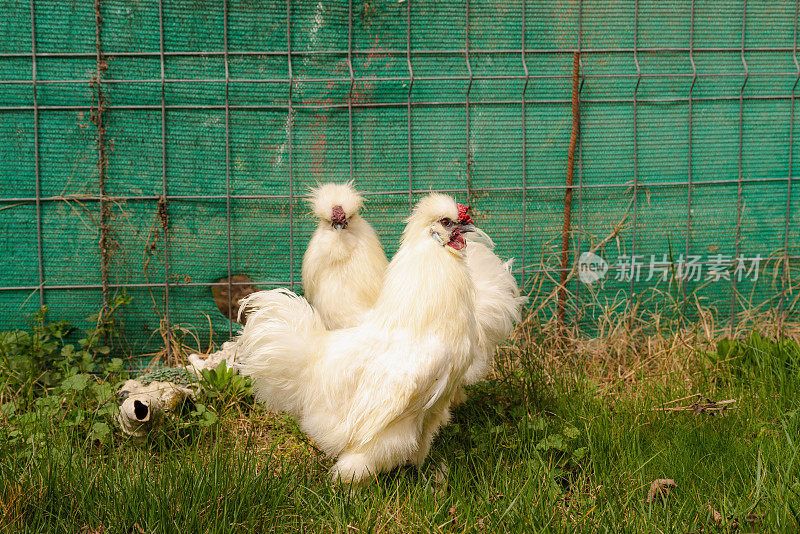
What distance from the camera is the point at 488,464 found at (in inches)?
119

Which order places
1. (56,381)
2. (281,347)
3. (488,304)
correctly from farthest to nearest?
(56,381) → (488,304) → (281,347)

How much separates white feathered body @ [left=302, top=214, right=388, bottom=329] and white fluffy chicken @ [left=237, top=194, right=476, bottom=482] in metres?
0.48

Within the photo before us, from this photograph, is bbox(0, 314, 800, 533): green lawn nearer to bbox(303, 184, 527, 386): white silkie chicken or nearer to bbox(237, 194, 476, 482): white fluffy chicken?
bbox(237, 194, 476, 482): white fluffy chicken

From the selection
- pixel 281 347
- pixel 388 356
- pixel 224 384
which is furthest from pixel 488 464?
pixel 224 384

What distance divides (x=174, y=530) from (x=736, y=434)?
9.14 ft

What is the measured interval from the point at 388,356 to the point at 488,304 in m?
0.86

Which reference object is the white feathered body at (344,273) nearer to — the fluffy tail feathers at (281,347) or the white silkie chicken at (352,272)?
the white silkie chicken at (352,272)

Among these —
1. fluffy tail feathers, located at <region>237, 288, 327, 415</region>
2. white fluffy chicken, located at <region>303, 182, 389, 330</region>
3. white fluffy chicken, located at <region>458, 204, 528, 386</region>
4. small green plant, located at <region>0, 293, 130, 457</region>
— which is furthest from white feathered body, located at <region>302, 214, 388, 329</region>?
small green plant, located at <region>0, 293, 130, 457</region>

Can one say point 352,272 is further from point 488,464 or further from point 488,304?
point 488,464

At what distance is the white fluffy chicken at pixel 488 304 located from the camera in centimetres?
337

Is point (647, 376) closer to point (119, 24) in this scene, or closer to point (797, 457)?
point (797, 457)

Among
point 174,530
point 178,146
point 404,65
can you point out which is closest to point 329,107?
point 404,65

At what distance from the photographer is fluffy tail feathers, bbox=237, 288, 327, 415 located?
2961 millimetres

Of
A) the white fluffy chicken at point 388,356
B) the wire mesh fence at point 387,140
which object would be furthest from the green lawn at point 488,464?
the wire mesh fence at point 387,140
